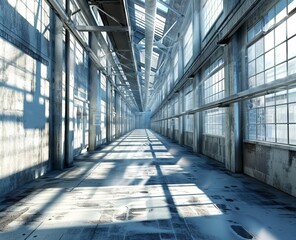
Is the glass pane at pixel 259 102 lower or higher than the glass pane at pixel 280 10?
lower

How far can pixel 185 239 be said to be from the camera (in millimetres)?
3398

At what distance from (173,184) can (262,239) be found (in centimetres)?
329

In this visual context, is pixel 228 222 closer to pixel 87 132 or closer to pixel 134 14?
pixel 87 132

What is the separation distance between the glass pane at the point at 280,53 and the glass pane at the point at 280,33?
14cm

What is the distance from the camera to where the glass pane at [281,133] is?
6.03 metres

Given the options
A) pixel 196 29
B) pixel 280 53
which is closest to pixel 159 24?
pixel 196 29

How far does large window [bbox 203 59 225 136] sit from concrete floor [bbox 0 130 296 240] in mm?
4110

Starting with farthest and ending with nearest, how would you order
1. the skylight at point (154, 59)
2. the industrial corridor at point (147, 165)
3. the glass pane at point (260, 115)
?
1. the skylight at point (154, 59)
2. the glass pane at point (260, 115)
3. the industrial corridor at point (147, 165)

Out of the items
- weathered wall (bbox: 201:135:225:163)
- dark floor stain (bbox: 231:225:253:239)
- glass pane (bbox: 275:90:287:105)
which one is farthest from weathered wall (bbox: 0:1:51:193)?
weathered wall (bbox: 201:135:225:163)

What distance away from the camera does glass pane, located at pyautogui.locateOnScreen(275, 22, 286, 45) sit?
6.00 m

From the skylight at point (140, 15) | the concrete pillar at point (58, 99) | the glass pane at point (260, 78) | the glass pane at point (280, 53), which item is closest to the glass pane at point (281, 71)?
the glass pane at point (280, 53)

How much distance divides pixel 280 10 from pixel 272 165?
3929mm

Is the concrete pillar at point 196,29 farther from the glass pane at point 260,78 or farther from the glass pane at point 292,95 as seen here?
the glass pane at point 292,95

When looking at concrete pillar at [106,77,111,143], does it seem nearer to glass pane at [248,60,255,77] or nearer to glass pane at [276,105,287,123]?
glass pane at [248,60,255,77]
